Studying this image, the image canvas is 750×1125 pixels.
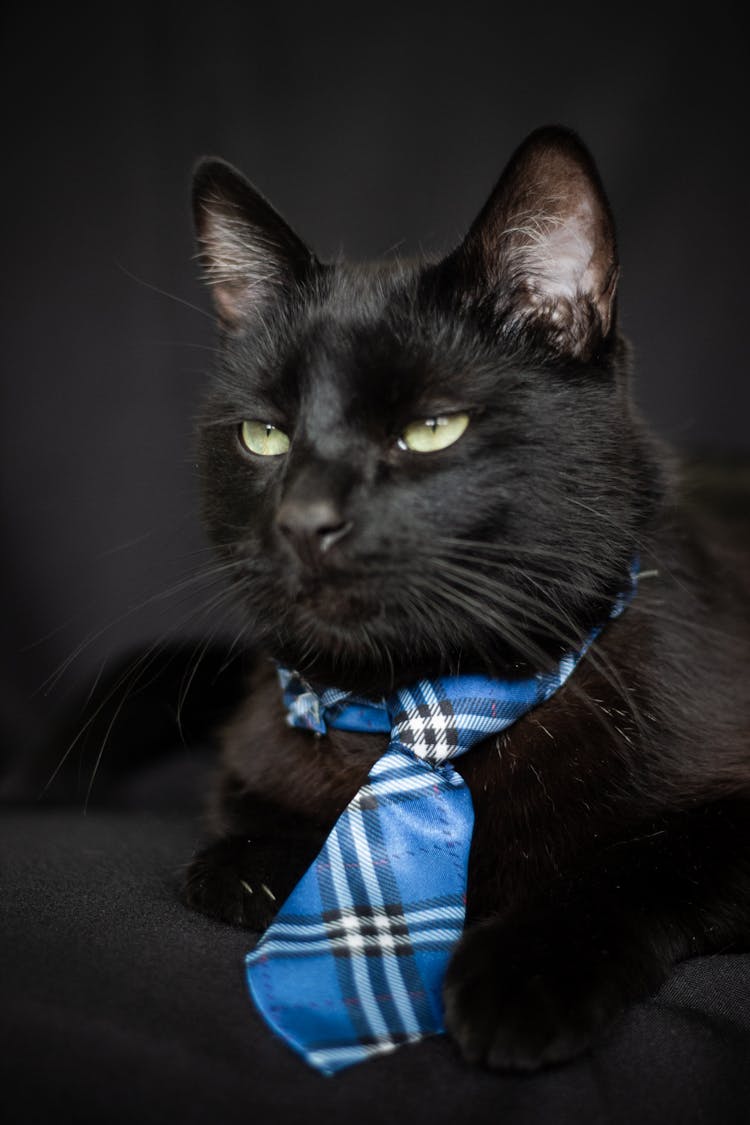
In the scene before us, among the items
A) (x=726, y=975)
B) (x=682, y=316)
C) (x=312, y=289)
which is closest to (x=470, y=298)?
(x=312, y=289)

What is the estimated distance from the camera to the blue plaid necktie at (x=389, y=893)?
0.83 metres

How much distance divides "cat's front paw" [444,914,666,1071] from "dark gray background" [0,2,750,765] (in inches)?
39.4

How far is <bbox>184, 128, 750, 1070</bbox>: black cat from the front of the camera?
3.00ft

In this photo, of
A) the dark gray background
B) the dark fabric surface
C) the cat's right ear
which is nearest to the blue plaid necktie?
the dark fabric surface

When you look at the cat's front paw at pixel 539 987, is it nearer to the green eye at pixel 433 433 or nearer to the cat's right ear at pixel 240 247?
the green eye at pixel 433 433

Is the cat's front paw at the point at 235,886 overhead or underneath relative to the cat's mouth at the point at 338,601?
underneath

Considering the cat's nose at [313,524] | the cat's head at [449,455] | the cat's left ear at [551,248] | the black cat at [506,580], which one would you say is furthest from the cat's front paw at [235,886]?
the cat's left ear at [551,248]

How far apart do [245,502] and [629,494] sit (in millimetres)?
423

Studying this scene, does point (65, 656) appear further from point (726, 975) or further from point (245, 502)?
point (726, 975)

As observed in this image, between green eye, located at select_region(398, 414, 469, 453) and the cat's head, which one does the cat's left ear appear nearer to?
the cat's head

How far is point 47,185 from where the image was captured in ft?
5.91

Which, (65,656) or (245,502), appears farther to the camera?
(65,656)

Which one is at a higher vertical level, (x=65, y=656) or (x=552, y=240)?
(x=552, y=240)

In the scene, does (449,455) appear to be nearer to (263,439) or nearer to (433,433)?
(433,433)
